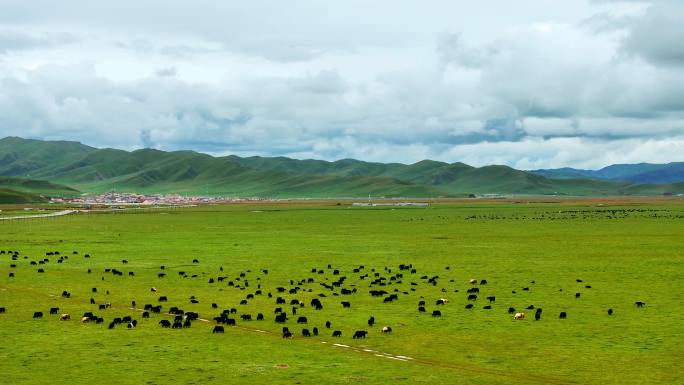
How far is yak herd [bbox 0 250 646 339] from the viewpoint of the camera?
97.5 ft

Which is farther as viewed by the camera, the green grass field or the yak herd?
the yak herd

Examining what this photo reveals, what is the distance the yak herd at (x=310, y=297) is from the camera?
29.7 meters

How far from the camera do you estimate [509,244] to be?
75750mm

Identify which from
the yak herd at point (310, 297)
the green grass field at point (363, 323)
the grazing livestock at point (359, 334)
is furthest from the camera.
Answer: the yak herd at point (310, 297)

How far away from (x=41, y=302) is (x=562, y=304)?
79.9ft

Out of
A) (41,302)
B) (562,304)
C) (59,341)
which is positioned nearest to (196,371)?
(59,341)

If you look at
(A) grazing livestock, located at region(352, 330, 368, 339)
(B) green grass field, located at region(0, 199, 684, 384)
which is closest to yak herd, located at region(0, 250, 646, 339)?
→ (A) grazing livestock, located at region(352, 330, 368, 339)

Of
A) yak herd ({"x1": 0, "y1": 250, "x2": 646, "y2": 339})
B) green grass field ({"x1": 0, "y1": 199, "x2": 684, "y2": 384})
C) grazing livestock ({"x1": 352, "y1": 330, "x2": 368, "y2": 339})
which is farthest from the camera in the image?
yak herd ({"x1": 0, "y1": 250, "x2": 646, "y2": 339})

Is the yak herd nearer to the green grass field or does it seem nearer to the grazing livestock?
the grazing livestock

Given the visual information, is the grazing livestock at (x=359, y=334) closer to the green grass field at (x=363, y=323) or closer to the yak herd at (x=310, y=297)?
the yak herd at (x=310, y=297)

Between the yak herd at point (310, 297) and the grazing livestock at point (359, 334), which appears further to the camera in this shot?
the yak herd at point (310, 297)

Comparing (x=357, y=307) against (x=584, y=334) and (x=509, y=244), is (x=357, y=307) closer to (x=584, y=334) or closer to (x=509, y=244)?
(x=584, y=334)

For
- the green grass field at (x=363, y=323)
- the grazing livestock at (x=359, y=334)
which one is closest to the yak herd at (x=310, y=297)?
the grazing livestock at (x=359, y=334)

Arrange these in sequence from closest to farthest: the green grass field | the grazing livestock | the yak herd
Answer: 1. the green grass field
2. the grazing livestock
3. the yak herd
